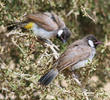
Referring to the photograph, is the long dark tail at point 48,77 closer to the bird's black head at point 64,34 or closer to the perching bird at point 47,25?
the bird's black head at point 64,34

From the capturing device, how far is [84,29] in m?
5.28

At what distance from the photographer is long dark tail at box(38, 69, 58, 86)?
3334mm

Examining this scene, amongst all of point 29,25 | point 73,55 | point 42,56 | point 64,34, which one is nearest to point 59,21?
point 64,34

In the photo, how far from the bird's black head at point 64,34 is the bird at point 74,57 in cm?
39

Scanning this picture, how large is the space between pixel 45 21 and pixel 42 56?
177cm

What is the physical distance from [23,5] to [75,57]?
1.02 meters

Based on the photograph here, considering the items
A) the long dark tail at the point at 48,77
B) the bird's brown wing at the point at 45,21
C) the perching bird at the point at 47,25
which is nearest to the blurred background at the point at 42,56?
the long dark tail at the point at 48,77

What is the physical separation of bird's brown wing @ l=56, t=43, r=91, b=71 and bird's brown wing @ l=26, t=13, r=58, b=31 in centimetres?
97

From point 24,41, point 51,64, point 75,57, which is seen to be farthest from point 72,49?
point 24,41

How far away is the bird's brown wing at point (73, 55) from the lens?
387 cm

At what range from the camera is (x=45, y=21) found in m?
5.18

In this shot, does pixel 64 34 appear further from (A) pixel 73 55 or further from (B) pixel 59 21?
(A) pixel 73 55

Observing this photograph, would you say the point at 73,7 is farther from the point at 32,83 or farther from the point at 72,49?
the point at 32,83

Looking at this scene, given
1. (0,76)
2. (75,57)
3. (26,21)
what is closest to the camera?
(0,76)
